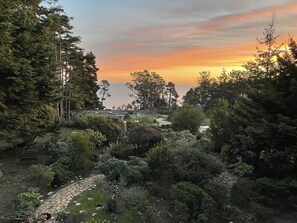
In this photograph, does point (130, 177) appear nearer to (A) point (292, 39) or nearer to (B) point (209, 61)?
(A) point (292, 39)

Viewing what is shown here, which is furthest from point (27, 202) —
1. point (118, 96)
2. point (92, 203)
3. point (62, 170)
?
point (118, 96)

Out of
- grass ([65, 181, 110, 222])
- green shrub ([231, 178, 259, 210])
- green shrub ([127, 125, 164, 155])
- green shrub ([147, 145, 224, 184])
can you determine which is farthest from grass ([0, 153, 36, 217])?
green shrub ([231, 178, 259, 210])

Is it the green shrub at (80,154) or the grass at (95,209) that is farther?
the green shrub at (80,154)

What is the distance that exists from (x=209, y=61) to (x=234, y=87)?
24391 millimetres

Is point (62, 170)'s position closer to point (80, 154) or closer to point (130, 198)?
point (80, 154)

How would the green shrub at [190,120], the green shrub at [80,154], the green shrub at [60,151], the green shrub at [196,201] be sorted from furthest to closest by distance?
the green shrub at [190,120] → the green shrub at [60,151] → the green shrub at [80,154] → the green shrub at [196,201]

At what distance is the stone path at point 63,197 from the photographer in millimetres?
9750

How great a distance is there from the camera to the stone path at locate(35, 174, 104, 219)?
32.0ft

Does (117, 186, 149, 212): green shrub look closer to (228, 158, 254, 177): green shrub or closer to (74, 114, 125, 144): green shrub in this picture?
(228, 158, 254, 177): green shrub

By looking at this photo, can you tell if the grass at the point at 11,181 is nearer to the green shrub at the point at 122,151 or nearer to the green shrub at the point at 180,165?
the green shrub at the point at 122,151

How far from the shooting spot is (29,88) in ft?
48.5

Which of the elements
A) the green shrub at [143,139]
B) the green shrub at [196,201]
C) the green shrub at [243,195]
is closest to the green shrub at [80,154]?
the green shrub at [143,139]

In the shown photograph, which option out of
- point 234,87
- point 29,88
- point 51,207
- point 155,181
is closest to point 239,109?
point 155,181

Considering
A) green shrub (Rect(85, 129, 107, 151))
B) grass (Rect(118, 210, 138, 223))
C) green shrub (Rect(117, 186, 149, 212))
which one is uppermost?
green shrub (Rect(85, 129, 107, 151))
